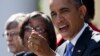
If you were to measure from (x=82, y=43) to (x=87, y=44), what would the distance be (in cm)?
4

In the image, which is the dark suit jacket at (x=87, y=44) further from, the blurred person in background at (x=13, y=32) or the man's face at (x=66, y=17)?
the blurred person in background at (x=13, y=32)

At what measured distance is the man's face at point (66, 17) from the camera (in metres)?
2.04

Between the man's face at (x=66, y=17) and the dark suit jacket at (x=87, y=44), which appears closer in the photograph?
the dark suit jacket at (x=87, y=44)

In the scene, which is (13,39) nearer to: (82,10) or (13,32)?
(13,32)

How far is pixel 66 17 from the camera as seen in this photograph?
80.7 inches

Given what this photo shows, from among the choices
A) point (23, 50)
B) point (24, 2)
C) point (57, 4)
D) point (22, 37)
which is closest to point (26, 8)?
point (24, 2)

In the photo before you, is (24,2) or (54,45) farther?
(24,2)

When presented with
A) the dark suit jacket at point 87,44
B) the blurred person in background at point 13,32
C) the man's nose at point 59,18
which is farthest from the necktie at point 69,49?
the blurred person in background at point 13,32

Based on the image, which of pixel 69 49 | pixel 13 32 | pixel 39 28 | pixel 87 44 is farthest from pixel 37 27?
pixel 13 32

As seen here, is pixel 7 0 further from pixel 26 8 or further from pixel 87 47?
pixel 87 47

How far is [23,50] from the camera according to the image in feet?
8.75

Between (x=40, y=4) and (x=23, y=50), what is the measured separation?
233 cm

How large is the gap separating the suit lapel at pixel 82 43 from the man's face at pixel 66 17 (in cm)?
4

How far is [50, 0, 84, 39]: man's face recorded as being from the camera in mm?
2037
